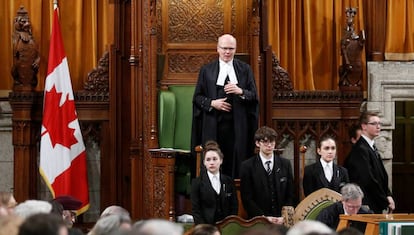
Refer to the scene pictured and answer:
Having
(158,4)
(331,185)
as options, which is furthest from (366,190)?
(158,4)

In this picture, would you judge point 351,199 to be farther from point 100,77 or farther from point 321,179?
point 100,77

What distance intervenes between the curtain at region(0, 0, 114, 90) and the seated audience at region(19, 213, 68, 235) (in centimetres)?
622

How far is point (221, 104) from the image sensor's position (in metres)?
9.15

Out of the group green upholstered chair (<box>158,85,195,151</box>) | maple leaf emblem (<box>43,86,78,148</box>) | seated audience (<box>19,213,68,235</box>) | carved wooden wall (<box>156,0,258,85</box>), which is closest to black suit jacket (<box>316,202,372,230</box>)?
green upholstered chair (<box>158,85,195,151</box>)

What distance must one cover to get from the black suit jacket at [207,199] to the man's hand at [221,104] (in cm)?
73

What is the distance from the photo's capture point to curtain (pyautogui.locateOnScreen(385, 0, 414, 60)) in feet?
35.7

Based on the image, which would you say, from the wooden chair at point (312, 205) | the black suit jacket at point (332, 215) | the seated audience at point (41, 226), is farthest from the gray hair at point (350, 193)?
the seated audience at point (41, 226)

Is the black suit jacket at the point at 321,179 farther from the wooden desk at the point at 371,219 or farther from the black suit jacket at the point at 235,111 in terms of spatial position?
the wooden desk at the point at 371,219

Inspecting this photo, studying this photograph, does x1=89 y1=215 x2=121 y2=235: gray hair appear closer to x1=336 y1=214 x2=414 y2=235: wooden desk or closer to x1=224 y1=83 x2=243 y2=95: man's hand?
x1=336 y1=214 x2=414 y2=235: wooden desk

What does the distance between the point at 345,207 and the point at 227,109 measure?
160 cm

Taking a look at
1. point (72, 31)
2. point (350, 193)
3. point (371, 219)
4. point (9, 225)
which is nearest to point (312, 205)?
point (350, 193)

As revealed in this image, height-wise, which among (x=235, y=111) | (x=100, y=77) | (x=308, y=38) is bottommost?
(x=235, y=111)

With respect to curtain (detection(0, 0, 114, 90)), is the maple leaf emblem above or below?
below

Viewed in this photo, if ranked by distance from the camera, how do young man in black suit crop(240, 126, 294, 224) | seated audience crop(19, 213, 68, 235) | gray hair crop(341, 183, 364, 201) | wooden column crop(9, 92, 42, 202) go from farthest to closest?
wooden column crop(9, 92, 42, 202) < young man in black suit crop(240, 126, 294, 224) < gray hair crop(341, 183, 364, 201) < seated audience crop(19, 213, 68, 235)
